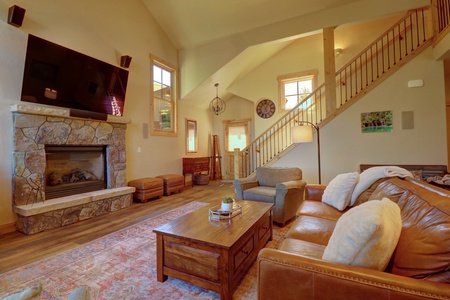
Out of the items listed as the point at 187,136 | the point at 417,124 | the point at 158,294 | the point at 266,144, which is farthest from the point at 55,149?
the point at 417,124

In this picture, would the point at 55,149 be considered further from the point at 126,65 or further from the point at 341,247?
the point at 341,247

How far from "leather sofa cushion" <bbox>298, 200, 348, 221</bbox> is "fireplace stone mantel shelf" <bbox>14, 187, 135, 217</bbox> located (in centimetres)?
330

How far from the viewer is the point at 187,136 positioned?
6.86 metres

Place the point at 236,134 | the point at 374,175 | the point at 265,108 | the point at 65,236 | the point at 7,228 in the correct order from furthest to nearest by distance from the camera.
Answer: the point at 236,134 < the point at 265,108 < the point at 7,228 < the point at 65,236 < the point at 374,175

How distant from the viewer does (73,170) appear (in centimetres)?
411

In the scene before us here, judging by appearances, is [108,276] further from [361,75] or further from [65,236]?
[361,75]

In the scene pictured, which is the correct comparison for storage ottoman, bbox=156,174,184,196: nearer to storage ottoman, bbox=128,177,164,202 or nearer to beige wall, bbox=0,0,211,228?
storage ottoman, bbox=128,177,164,202

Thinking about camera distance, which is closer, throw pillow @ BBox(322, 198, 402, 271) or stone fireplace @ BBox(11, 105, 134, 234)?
throw pillow @ BBox(322, 198, 402, 271)

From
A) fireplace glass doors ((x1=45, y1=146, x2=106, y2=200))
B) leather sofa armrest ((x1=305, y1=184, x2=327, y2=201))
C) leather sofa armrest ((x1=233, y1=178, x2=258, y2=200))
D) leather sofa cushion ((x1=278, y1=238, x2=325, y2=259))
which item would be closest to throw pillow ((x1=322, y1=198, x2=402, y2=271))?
leather sofa cushion ((x1=278, y1=238, x2=325, y2=259))

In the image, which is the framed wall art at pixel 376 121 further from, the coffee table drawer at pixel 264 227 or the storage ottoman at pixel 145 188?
the storage ottoman at pixel 145 188

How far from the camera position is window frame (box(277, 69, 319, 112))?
20.8ft

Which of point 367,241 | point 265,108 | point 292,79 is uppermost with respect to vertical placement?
point 292,79

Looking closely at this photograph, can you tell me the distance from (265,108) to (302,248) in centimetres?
597

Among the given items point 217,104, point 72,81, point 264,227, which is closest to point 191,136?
point 217,104
